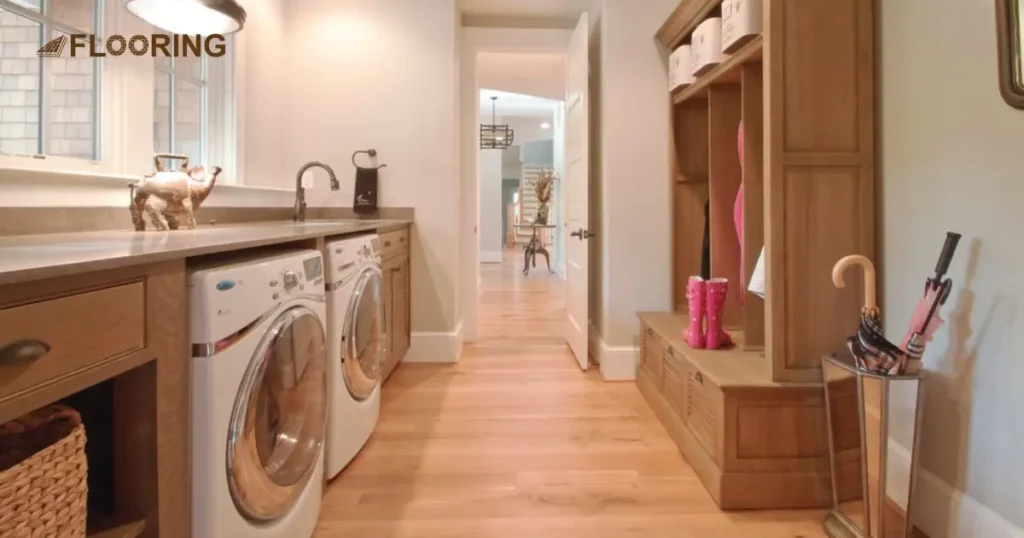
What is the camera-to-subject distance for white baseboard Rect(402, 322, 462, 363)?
12.2 ft

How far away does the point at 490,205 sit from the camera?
10570mm

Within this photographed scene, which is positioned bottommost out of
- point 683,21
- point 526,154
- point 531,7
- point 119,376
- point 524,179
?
point 119,376

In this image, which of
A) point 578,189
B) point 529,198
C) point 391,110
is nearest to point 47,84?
point 391,110

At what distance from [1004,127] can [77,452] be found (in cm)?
207

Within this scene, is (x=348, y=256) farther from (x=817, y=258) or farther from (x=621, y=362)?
(x=621, y=362)

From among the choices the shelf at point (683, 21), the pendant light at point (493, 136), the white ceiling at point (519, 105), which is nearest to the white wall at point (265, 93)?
the shelf at point (683, 21)

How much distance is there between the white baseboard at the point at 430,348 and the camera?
12.2 ft

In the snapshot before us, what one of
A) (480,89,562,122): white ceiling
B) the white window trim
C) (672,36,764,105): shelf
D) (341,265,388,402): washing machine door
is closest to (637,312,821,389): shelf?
(672,36,764,105): shelf

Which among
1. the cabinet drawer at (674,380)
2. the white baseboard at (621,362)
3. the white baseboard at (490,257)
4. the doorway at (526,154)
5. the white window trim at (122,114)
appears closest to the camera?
the white window trim at (122,114)

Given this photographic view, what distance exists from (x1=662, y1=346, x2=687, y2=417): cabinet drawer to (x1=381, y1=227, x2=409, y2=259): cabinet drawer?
4.88ft

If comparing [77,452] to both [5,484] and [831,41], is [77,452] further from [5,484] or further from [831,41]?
[831,41]

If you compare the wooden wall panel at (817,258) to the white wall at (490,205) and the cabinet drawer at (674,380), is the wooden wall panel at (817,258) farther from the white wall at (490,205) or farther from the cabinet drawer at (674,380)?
the white wall at (490,205)

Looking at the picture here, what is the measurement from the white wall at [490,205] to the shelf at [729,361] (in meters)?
7.79

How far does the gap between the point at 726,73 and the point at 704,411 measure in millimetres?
1413
